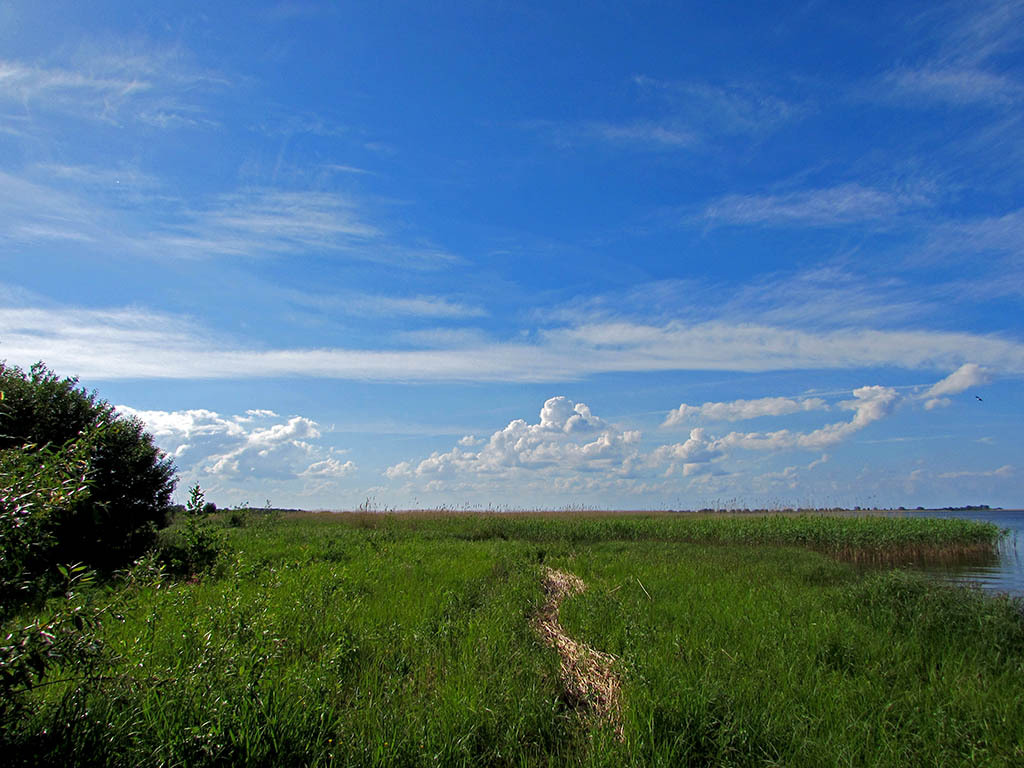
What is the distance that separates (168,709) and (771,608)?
9.21 meters

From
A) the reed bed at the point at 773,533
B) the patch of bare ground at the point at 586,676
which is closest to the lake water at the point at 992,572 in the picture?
the reed bed at the point at 773,533

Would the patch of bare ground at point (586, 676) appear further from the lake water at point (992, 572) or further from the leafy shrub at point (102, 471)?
the lake water at point (992, 572)

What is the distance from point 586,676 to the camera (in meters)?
6.55

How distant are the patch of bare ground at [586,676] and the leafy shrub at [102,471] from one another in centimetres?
1122

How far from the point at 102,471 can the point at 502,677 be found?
49.2 feet

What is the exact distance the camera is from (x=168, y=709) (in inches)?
182

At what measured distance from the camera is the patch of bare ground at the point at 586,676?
5734mm

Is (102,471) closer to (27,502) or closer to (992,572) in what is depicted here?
(27,502)

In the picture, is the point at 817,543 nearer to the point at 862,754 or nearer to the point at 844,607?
the point at 844,607

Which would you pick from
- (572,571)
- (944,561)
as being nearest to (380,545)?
(572,571)

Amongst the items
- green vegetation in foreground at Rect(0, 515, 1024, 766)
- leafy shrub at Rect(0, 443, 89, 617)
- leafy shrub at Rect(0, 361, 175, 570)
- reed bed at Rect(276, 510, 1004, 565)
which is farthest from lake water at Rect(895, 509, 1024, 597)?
leafy shrub at Rect(0, 361, 175, 570)

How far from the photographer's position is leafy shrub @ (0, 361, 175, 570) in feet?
50.4

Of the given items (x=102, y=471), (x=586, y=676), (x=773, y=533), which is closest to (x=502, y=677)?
(x=586, y=676)

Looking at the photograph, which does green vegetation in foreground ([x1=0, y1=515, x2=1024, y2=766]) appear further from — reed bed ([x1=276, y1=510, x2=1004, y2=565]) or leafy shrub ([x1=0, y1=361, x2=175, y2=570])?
reed bed ([x1=276, y1=510, x2=1004, y2=565])
